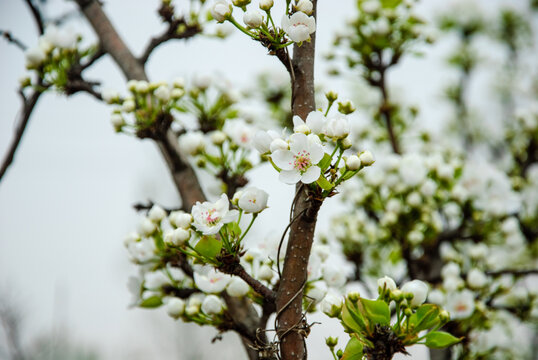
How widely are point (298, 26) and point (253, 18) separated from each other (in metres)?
0.08

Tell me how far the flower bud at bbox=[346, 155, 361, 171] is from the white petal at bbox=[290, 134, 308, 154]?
0.08 metres

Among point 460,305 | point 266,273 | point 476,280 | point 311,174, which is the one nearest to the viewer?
point 311,174

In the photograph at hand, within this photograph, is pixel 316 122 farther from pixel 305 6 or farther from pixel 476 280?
pixel 476 280

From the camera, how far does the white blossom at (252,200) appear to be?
0.91 m

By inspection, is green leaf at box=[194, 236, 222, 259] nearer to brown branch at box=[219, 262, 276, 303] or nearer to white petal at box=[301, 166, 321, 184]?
brown branch at box=[219, 262, 276, 303]

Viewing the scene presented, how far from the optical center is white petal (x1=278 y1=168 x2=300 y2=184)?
80 centimetres

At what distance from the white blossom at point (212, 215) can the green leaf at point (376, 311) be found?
28cm

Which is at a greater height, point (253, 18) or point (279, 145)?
point (253, 18)

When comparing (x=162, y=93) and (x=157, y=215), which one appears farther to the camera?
(x=162, y=93)

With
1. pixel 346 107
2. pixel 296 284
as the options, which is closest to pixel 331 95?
pixel 346 107

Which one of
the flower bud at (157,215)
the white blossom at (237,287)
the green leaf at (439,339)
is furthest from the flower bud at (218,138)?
the green leaf at (439,339)

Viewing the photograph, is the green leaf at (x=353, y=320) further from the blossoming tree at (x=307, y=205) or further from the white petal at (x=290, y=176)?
the white petal at (x=290, y=176)

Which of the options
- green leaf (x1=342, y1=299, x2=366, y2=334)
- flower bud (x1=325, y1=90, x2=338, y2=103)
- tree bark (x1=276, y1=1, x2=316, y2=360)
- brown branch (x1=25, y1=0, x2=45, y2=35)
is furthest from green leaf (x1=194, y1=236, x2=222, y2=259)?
brown branch (x1=25, y1=0, x2=45, y2=35)

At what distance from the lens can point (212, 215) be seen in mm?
895
